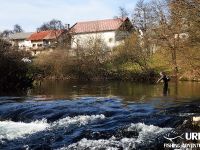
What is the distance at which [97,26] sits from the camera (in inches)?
4126

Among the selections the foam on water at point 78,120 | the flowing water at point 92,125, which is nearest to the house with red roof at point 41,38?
the flowing water at point 92,125

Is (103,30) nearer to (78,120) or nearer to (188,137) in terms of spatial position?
(78,120)

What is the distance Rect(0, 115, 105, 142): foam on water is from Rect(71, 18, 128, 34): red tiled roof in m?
78.8

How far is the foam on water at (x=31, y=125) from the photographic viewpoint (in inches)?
784

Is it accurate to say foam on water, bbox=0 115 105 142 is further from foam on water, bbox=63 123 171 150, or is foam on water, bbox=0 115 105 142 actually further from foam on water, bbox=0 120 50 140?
foam on water, bbox=63 123 171 150

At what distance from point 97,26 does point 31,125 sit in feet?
275

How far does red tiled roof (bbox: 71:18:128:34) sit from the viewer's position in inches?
4014

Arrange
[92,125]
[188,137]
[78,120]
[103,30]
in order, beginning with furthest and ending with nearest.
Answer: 1. [103,30]
2. [78,120]
3. [92,125]
4. [188,137]

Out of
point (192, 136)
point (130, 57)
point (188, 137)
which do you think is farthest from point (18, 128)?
point (130, 57)

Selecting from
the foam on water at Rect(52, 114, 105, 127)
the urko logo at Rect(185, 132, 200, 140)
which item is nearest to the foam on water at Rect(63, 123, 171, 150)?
the urko logo at Rect(185, 132, 200, 140)

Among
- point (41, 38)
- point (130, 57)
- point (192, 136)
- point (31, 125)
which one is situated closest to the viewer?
point (192, 136)

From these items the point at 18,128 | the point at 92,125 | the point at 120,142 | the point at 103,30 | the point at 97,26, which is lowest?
the point at 18,128

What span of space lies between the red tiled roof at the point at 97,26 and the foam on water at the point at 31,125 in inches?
3104

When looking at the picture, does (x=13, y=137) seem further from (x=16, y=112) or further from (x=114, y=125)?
(x=16, y=112)
